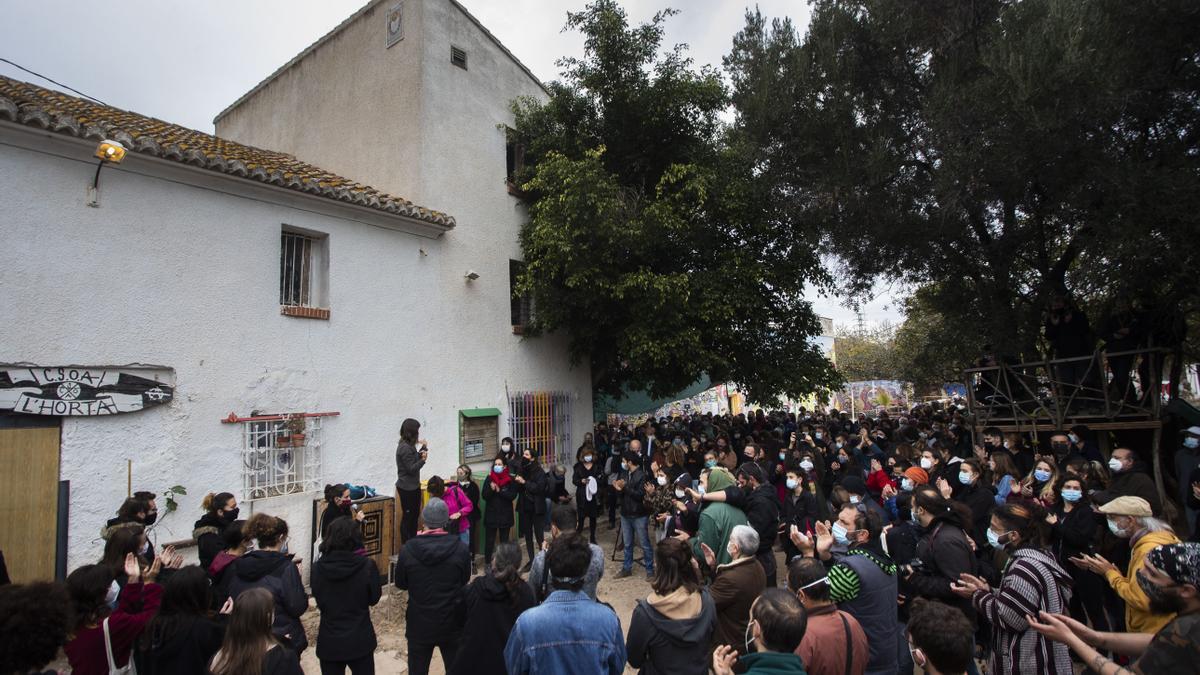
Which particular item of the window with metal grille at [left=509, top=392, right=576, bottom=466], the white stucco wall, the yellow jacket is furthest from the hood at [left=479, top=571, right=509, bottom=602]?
the window with metal grille at [left=509, top=392, right=576, bottom=466]

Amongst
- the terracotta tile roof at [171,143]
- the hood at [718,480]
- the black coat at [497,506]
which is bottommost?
the black coat at [497,506]

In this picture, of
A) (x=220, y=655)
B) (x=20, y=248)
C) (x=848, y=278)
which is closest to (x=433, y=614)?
(x=220, y=655)

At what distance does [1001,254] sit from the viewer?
986cm

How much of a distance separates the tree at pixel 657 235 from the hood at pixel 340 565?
22.2 ft

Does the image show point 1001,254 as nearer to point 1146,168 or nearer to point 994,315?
point 994,315

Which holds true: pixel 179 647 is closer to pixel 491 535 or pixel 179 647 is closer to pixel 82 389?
pixel 82 389

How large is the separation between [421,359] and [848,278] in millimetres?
8294

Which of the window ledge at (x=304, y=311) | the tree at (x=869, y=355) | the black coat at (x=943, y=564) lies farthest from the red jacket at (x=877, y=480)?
the tree at (x=869, y=355)

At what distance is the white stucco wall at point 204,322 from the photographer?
6.21m

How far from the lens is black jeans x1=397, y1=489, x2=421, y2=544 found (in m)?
7.98

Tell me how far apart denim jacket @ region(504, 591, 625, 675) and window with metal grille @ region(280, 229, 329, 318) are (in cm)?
681

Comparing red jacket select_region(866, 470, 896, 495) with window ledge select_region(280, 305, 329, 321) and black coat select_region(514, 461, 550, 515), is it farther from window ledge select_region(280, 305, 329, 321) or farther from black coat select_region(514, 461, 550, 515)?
window ledge select_region(280, 305, 329, 321)

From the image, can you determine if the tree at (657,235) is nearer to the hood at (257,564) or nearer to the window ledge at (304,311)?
the window ledge at (304,311)

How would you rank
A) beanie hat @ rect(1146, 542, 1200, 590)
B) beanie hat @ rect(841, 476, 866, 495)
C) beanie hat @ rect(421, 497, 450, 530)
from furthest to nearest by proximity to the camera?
beanie hat @ rect(841, 476, 866, 495)
beanie hat @ rect(421, 497, 450, 530)
beanie hat @ rect(1146, 542, 1200, 590)
